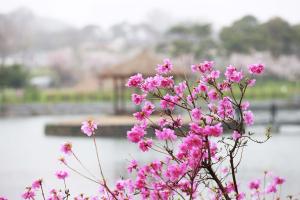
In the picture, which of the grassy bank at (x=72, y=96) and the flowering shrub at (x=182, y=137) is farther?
the grassy bank at (x=72, y=96)

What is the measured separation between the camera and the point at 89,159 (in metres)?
14.3

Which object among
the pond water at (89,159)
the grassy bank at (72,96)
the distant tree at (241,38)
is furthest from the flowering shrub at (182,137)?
the distant tree at (241,38)

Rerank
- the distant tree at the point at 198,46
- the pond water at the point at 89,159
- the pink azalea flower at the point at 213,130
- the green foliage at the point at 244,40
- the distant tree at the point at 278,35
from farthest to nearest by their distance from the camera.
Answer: the distant tree at the point at 278,35
the green foliage at the point at 244,40
the distant tree at the point at 198,46
the pond water at the point at 89,159
the pink azalea flower at the point at 213,130

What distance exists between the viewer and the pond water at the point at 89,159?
10.7 m

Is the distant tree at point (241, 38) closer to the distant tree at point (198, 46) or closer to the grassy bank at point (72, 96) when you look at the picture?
the distant tree at point (198, 46)

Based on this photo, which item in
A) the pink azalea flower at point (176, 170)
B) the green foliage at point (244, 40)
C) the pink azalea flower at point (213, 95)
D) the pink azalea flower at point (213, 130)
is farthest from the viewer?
the green foliage at point (244, 40)

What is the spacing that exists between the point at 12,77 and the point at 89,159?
Answer: 102 feet

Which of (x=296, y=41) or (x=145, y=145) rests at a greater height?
(x=145, y=145)

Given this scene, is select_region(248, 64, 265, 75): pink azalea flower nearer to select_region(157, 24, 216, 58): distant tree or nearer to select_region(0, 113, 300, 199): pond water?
select_region(0, 113, 300, 199): pond water

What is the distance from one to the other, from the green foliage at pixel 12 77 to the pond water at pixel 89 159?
910 inches

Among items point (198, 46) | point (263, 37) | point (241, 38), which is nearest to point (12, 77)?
point (198, 46)

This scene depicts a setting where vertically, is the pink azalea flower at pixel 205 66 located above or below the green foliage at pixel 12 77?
above

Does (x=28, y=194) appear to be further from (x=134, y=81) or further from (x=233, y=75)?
(x=233, y=75)

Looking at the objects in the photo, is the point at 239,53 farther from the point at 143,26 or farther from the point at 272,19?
the point at 143,26
